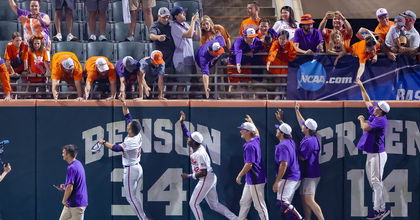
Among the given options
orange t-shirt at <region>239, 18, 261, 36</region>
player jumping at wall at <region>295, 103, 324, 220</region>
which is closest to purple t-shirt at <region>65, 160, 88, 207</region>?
player jumping at wall at <region>295, 103, 324, 220</region>

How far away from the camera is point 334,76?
67.2 ft

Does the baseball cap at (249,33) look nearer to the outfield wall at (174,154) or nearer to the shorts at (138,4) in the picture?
the outfield wall at (174,154)

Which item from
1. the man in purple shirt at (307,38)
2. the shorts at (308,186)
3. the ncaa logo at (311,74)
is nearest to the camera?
the shorts at (308,186)

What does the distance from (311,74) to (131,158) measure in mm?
3717

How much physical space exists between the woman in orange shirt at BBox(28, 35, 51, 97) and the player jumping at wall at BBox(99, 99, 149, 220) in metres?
1.70

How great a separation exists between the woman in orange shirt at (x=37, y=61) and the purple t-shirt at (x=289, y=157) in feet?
15.3

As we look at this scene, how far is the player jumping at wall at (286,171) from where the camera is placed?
19.9 m

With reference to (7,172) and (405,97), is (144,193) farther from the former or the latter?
(405,97)

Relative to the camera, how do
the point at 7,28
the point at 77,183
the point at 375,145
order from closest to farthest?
the point at 77,183
the point at 375,145
the point at 7,28

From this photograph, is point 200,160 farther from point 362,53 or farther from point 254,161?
point 362,53

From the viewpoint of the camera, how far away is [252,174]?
2011 centimetres

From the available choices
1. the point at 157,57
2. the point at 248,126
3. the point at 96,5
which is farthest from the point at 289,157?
the point at 96,5

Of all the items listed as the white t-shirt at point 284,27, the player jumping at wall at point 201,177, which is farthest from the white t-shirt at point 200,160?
the white t-shirt at point 284,27

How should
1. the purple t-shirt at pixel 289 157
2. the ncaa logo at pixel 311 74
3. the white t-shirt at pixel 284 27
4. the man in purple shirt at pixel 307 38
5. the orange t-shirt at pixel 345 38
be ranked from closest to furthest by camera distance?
the purple t-shirt at pixel 289 157, the ncaa logo at pixel 311 74, the man in purple shirt at pixel 307 38, the orange t-shirt at pixel 345 38, the white t-shirt at pixel 284 27
